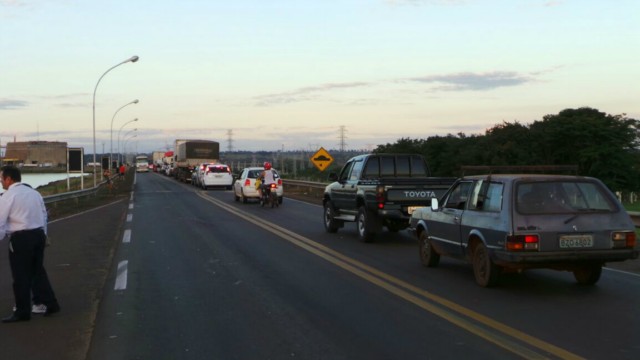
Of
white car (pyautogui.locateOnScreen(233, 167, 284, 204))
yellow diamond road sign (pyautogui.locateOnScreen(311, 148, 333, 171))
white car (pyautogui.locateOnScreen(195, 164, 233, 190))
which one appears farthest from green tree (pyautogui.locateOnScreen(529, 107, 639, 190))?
white car (pyautogui.locateOnScreen(233, 167, 284, 204))

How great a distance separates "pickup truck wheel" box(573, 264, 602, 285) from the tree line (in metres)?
36.9

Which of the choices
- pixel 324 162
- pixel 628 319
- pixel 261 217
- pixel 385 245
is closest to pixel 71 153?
pixel 324 162

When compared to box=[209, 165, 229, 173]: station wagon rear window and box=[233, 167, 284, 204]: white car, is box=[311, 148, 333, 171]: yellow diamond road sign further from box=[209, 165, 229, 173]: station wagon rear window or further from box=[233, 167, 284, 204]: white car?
box=[209, 165, 229, 173]: station wagon rear window

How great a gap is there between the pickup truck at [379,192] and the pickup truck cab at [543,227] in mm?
4353

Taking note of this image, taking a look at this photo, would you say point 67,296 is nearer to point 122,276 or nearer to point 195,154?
point 122,276

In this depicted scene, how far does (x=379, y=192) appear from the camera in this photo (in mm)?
13633

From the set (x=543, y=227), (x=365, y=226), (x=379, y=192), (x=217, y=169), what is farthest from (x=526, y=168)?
(x=217, y=169)

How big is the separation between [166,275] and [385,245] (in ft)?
17.9

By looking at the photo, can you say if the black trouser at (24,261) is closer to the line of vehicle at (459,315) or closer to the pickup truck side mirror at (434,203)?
the line of vehicle at (459,315)

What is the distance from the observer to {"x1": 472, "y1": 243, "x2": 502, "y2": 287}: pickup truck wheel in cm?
849

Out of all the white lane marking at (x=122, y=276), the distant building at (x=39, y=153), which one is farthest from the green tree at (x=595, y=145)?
the distant building at (x=39, y=153)

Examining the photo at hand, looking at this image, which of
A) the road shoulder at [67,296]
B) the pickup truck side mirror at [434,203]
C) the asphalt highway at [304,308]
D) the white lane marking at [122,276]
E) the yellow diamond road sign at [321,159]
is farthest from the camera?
the yellow diamond road sign at [321,159]

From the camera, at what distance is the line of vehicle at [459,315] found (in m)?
5.66

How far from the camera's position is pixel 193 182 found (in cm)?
5369
